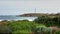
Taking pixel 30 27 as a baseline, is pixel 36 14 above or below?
below

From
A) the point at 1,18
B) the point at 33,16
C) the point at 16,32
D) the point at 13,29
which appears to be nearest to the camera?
the point at 16,32

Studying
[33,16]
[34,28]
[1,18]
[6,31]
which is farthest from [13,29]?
[33,16]

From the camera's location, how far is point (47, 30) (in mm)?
17781

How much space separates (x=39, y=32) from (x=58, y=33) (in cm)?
135

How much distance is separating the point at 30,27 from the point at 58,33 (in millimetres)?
2611

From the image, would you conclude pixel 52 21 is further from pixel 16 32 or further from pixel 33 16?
pixel 16 32

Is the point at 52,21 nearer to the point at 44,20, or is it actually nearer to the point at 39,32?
the point at 44,20

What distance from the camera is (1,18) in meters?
26.9

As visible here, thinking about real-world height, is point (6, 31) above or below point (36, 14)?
above

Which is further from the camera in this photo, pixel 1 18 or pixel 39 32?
pixel 1 18

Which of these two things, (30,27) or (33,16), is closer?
(30,27)

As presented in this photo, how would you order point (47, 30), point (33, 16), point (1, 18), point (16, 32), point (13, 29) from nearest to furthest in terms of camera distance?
1. point (16, 32)
2. point (13, 29)
3. point (47, 30)
4. point (1, 18)
5. point (33, 16)

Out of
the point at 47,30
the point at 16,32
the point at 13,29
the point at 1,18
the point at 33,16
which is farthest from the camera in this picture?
the point at 33,16

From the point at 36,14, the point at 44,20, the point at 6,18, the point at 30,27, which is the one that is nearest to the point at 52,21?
the point at 44,20
